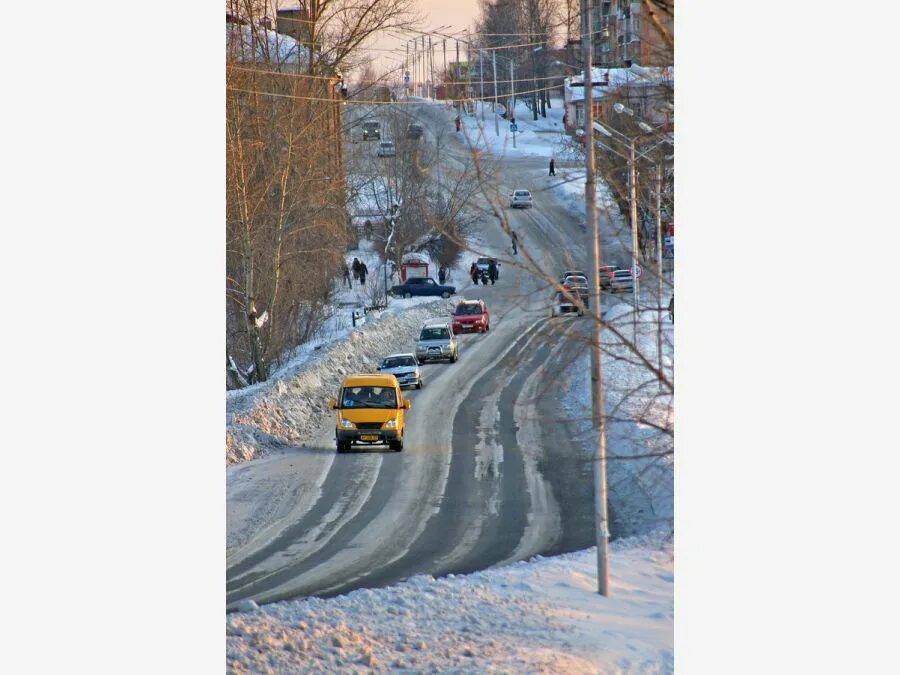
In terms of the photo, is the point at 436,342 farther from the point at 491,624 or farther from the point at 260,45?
the point at 260,45

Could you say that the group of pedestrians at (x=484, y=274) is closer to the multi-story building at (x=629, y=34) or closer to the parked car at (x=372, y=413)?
the parked car at (x=372, y=413)

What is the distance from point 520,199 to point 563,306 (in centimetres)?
74

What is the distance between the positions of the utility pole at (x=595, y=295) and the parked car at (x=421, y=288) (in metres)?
1.14

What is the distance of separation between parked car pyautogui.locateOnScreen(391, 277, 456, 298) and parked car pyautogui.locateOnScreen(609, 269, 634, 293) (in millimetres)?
1268

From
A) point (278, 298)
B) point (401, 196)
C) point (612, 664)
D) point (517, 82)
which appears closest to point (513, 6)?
point (517, 82)

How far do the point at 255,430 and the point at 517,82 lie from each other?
2917 millimetres

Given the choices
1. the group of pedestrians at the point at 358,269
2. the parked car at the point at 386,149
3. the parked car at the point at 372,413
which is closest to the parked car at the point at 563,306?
the parked car at the point at 372,413

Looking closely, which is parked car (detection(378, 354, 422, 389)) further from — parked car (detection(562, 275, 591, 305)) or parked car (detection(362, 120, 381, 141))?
parked car (detection(362, 120, 381, 141))

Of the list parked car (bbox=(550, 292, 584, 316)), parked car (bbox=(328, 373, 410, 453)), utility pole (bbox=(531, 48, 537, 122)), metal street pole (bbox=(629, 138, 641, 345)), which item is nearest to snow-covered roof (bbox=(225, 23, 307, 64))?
utility pole (bbox=(531, 48, 537, 122))

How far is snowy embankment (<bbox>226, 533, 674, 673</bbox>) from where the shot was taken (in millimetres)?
6945

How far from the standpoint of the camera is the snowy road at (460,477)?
731 cm

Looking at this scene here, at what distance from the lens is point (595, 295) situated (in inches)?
279
